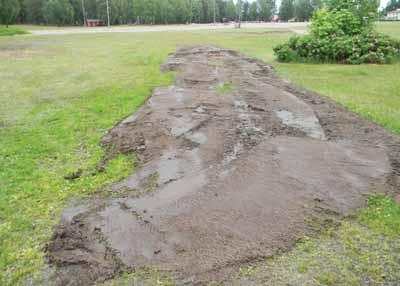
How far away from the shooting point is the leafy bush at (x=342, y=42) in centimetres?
1018

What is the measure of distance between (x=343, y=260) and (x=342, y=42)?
378 inches

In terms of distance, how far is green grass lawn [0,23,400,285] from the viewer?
8.74 ft

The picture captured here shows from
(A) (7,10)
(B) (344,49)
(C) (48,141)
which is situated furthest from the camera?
(A) (7,10)

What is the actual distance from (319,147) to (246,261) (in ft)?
7.04

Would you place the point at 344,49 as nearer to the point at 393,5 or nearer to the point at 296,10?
the point at 296,10

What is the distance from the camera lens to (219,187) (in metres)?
3.04

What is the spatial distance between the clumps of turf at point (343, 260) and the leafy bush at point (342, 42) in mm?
8865

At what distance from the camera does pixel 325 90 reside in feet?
22.9

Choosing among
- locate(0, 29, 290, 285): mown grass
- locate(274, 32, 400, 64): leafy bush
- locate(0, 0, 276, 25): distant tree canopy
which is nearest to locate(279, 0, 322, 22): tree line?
locate(0, 0, 276, 25): distant tree canopy

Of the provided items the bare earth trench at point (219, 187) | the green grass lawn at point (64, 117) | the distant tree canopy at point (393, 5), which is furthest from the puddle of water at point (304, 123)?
the distant tree canopy at point (393, 5)

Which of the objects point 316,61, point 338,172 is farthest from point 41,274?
point 316,61

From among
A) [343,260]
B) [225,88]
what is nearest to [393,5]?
[225,88]

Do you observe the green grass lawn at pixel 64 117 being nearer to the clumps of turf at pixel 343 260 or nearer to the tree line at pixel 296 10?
the clumps of turf at pixel 343 260

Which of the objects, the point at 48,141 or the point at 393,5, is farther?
the point at 393,5
